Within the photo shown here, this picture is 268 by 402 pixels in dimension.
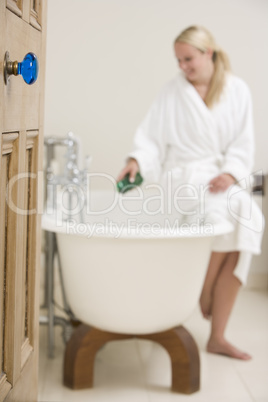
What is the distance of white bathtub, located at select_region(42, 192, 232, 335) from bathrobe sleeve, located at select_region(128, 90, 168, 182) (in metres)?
0.58

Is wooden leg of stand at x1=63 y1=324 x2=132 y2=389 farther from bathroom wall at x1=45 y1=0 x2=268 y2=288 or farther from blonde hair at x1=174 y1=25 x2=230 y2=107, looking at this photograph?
bathroom wall at x1=45 y1=0 x2=268 y2=288

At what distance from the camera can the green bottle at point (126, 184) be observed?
236 cm

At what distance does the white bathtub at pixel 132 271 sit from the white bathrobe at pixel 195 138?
0.51 metres

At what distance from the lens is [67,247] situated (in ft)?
6.32

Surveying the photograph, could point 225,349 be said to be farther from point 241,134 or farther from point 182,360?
point 241,134

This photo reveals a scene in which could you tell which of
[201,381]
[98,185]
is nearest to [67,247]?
[201,381]

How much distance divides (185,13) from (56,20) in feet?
1.95

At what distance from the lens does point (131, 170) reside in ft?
7.88

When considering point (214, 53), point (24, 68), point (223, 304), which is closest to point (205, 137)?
point (214, 53)

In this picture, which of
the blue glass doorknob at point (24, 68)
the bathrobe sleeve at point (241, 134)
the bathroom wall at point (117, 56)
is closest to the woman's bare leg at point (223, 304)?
the bathrobe sleeve at point (241, 134)

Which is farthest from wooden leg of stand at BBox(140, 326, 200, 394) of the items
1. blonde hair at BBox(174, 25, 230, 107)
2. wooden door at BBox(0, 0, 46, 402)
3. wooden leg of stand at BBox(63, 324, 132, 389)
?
blonde hair at BBox(174, 25, 230, 107)

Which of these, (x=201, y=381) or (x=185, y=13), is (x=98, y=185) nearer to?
(x=185, y=13)

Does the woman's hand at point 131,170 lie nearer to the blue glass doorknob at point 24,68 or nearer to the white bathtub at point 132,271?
the white bathtub at point 132,271

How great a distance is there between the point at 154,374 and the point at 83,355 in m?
0.26
